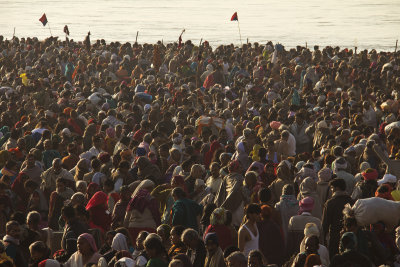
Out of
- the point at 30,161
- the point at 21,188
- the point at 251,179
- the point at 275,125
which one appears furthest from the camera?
the point at 275,125

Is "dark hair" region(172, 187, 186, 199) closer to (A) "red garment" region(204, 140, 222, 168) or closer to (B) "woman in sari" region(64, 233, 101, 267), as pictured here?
(B) "woman in sari" region(64, 233, 101, 267)

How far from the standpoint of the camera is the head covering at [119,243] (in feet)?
30.7

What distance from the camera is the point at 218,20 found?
92.6 m

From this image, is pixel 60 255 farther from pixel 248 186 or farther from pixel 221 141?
pixel 221 141

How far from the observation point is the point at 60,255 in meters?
9.50

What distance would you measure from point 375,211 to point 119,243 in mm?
2912

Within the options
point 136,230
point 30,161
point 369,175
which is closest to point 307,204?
point 369,175

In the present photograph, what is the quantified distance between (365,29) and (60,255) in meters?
68.7

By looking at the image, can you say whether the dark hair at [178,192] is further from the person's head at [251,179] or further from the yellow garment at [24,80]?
the yellow garment at [24,80]

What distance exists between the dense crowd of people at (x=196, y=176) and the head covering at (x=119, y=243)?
1 cm

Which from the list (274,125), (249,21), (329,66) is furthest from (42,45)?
(249,21)

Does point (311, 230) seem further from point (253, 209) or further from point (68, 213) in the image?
point (68, 213)

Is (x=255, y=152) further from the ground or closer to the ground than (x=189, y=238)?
closer to the ground

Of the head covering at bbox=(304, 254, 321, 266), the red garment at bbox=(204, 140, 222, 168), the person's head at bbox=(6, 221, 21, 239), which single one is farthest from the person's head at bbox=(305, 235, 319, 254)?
the red garment at bbox=(204, 140, 222, 168)
